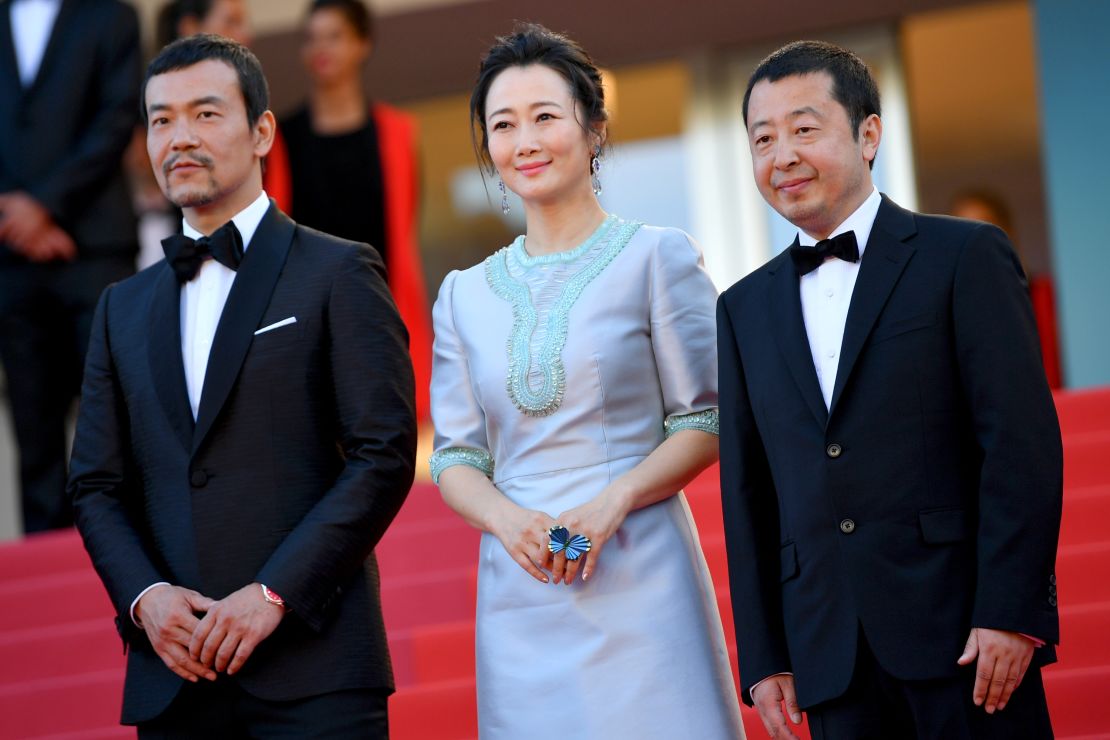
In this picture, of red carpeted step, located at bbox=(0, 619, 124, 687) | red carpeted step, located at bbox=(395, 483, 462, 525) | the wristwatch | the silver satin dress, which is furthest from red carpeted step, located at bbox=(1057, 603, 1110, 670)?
red carpeted step, located at bbox=(0, 619, 124, 687)

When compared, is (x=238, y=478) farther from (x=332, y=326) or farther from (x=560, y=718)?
(x=560, y=718)

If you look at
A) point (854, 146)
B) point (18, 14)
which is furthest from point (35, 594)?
point (854, 146)

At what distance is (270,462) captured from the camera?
340 cm

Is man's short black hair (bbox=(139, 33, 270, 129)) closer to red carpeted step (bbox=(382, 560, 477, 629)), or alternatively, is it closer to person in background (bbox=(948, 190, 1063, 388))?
red carpeted step (bbox=(382, 560, 477, 629))

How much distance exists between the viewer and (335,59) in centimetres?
704

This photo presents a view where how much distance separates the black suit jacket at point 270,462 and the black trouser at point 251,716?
31mm

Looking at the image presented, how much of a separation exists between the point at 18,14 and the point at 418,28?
3803 mm

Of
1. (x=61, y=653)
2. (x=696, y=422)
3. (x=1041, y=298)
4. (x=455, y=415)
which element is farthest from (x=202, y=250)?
(x=1041, y=298)

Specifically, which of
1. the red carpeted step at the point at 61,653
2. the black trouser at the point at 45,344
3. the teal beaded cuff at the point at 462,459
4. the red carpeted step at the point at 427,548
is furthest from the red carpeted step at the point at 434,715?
the black trouser at the point at 45,344

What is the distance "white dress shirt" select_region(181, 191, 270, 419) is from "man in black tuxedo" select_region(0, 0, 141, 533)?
2621mm

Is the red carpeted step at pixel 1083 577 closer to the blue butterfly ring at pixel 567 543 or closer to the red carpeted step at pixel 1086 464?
the red carpeted step at pixel 1086 464

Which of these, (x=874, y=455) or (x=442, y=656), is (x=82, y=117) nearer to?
(x=442, y=656)

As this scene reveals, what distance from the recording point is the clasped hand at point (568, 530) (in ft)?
10.8

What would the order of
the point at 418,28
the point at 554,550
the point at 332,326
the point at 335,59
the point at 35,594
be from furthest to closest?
the point at 418,28, the point at 335,59, the point at 35,594, the point at 332,326, the point at 554,550
